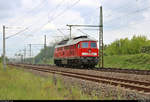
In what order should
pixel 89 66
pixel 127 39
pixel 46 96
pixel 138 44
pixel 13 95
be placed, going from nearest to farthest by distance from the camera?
pixel 46 96, pixel 13 95, pixel 89 66, pixel 138 44, pixel 127 39

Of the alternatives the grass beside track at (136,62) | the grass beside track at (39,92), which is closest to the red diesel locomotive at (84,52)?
the grass beside track at (136,62)

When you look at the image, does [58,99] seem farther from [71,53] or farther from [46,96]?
[71,53]

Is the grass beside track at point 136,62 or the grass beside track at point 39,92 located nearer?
the grass beside track at point 39,92

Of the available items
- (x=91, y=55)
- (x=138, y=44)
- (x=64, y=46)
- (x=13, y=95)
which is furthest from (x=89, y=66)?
(x=138, y=44)

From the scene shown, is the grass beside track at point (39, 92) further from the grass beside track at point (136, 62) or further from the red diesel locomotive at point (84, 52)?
the grass beside track at point (136, 62)

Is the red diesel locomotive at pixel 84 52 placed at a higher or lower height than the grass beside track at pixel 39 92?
higher

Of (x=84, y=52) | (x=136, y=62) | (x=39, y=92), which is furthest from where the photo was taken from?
(x=136, y=62)

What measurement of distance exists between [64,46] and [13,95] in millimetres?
22721

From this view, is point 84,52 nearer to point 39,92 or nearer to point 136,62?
point 136,62

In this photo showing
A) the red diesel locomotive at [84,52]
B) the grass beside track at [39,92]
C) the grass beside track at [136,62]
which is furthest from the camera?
the grass beside track at [136,62]

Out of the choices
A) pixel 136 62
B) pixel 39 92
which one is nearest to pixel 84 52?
pixel 136 62

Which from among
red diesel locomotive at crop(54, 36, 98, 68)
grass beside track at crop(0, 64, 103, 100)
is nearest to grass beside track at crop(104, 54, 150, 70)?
red diesel locomotive at crop(54, 36, 98, 68)

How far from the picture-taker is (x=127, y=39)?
6731 cm

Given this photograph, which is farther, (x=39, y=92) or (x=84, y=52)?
(x=84, y=52)
